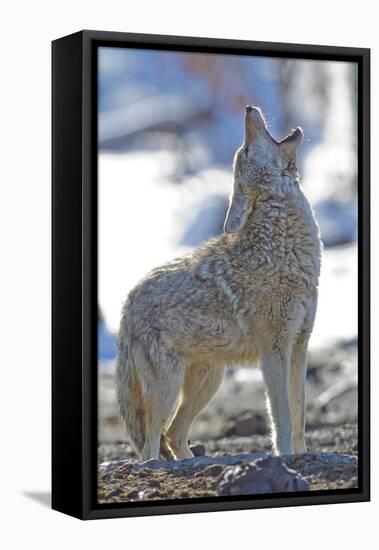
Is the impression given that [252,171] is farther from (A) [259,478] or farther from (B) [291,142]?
(A) [259,478]

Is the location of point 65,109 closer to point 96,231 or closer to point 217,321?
point 96,231

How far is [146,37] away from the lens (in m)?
13.5

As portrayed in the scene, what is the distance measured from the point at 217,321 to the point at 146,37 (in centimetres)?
241

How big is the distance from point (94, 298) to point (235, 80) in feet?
7.51

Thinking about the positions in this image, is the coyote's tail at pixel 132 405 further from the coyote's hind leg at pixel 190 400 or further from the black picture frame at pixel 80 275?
the black picture frame at pixel 80 275

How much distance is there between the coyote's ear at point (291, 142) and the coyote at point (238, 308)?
5cm

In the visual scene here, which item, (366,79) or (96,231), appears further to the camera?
(366,79)

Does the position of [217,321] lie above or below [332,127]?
below

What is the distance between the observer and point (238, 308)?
1395 cm

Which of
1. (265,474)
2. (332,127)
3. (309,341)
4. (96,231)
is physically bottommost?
(265,474)

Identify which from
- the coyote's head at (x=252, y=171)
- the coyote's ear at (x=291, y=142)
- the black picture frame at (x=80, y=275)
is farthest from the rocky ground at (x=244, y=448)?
the coyote's ear at (x=291, y=142)

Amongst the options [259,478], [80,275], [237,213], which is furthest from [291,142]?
[259,478]

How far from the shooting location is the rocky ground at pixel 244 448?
13688 mm

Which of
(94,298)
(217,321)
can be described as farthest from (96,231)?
(217,321)
